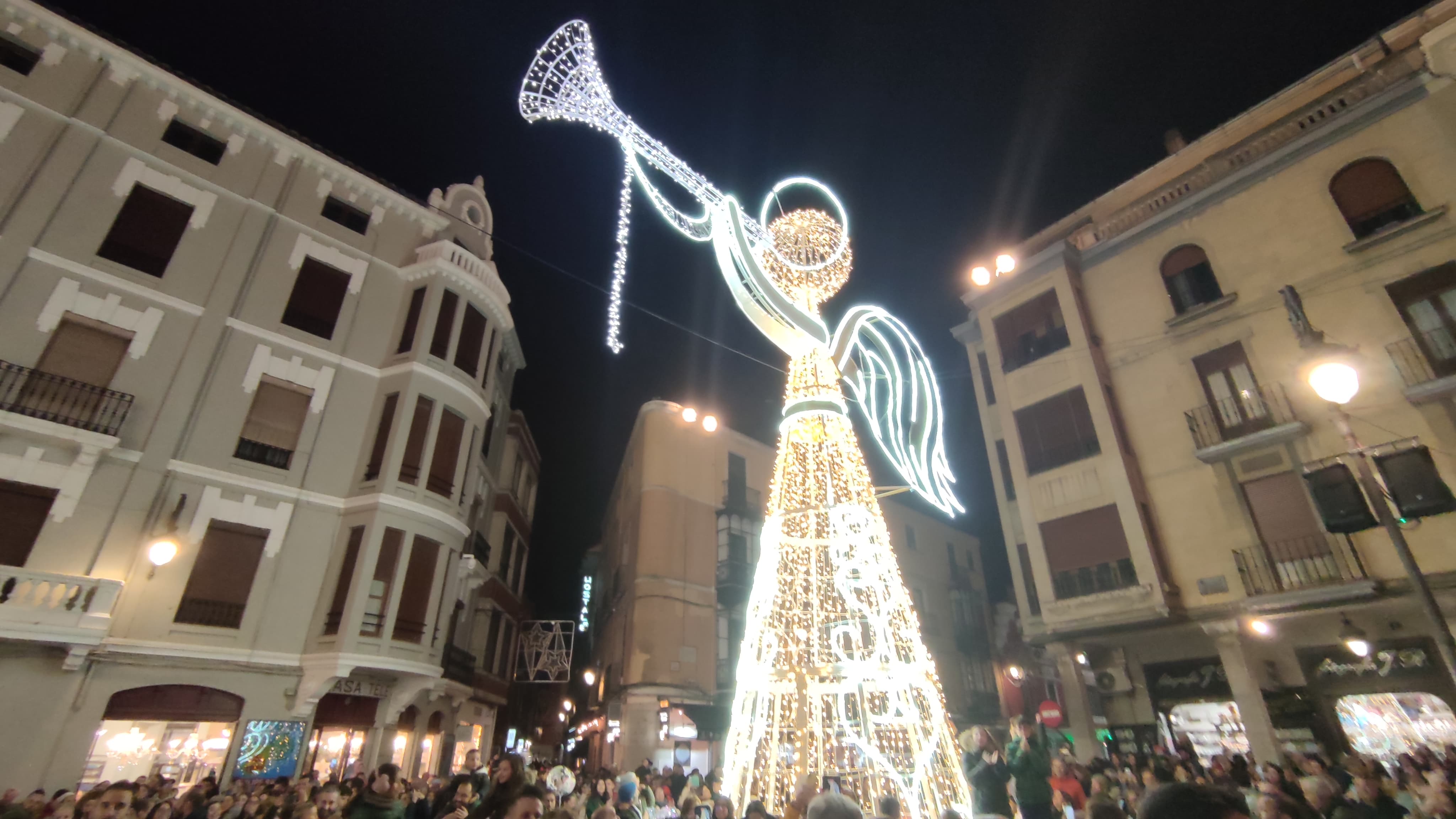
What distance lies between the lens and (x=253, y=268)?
1547cm

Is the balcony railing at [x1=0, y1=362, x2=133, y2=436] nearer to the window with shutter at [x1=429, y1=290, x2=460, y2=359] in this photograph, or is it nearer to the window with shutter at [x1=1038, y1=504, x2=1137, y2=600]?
the window with shutter at [x1=429, y1=290, x2=460, y2=359]

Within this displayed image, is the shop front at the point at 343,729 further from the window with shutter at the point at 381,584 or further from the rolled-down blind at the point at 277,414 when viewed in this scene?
the rolled-down blind at the point at 277,414

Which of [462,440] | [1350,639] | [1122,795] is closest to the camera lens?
[1122,795]

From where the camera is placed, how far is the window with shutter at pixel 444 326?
1716 cm

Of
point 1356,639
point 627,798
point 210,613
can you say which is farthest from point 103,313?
point 1356,639

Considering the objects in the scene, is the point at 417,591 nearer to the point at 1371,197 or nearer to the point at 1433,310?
the point at 1433,310

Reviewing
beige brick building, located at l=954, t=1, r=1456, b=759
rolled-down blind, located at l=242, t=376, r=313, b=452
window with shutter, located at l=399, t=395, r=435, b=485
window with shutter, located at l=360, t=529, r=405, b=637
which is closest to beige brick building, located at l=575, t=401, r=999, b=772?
window with shutter, located at l=399, t=395, r=435, b=485

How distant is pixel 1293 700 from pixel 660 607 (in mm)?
17266

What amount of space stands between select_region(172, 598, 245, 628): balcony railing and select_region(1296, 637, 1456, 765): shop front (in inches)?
841

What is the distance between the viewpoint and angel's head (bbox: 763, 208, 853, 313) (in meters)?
10.0

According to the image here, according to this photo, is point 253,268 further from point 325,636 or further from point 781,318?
point 781,318

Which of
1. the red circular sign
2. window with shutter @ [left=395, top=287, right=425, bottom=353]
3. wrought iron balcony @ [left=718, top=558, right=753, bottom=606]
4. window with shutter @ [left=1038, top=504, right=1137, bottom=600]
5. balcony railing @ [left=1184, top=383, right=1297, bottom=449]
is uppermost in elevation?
window with shutter @ [left=395, top=287, right=425, bottom=353]

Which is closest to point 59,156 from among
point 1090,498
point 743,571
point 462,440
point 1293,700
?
point 462,440

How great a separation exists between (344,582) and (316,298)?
23.9 ft
